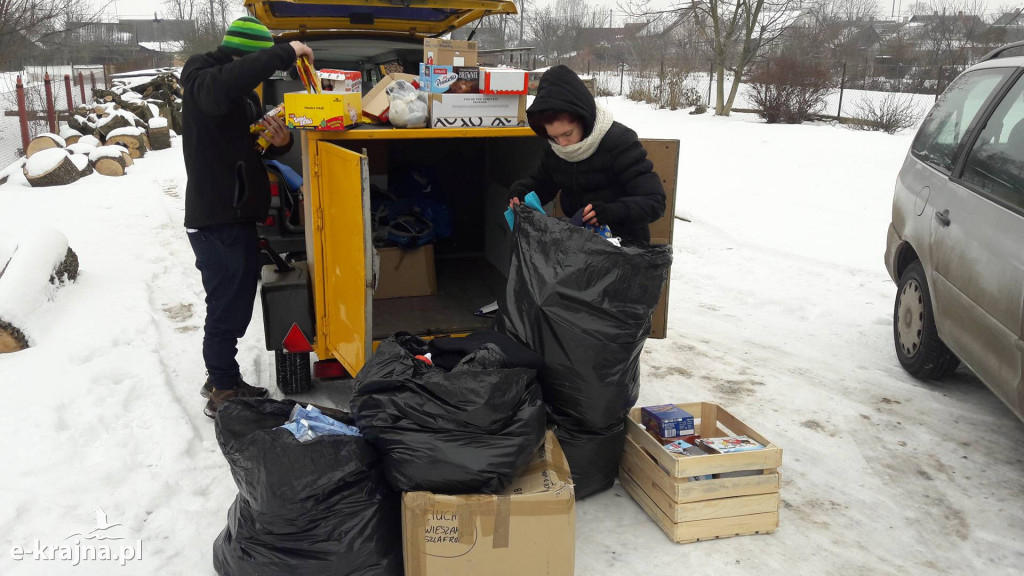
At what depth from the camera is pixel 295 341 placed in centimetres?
396

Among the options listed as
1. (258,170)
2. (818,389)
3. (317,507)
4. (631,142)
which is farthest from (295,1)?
(818,389)

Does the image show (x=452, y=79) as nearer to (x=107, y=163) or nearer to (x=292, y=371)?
(x=292, y=371)

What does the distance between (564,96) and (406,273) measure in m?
2.23

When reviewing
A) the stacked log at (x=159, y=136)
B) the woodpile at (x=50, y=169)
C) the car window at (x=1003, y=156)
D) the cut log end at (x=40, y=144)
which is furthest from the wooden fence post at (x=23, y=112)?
the car window at (x=1003, y=156)

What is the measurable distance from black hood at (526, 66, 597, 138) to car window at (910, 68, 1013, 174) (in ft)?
7.75

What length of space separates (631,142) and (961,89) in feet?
8.11

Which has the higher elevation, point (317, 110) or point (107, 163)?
point (317, 110)

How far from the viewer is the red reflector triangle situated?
3938 millimetres

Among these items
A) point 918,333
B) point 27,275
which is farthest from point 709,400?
point 27,275

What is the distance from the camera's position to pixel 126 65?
37.6m

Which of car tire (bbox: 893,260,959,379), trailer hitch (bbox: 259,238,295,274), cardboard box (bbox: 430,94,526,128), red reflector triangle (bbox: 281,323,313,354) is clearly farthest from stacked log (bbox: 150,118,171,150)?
car tire (bbox: 893,260,959,379)

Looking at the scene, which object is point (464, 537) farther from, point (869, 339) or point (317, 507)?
point (869, 339)

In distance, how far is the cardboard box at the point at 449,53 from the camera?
12.5 feet

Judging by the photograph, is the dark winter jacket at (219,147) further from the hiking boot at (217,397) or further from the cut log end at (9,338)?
the cut log end at (9,338)
